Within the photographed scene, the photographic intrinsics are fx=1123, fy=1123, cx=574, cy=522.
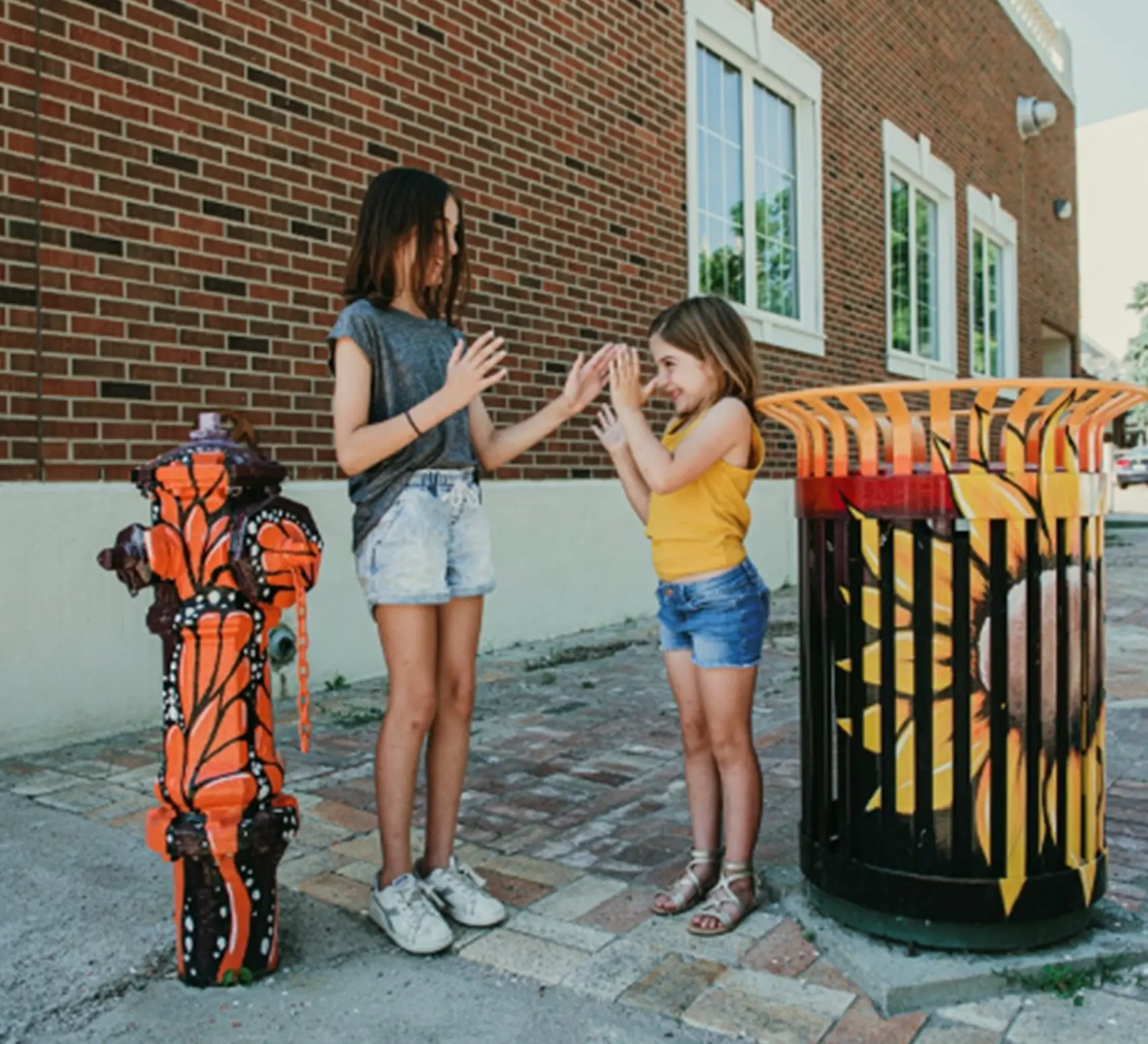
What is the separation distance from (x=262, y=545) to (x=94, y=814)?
1.60 metres

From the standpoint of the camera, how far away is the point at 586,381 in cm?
259

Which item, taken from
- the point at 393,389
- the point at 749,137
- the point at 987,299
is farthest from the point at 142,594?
the point at 987,299

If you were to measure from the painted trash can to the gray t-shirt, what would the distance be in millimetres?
843

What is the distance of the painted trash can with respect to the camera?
222 centimetres

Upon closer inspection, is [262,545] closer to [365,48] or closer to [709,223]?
[365,48]

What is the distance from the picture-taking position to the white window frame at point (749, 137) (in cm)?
788

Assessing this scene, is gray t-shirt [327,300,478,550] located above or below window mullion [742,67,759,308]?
below

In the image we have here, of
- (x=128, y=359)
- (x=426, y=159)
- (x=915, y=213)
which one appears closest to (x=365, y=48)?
(x=426, y=159)

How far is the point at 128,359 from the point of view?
14.0 feet

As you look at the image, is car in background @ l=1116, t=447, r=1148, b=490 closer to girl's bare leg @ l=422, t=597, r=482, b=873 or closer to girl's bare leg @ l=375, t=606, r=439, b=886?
girl's bare leg @ l=422, t=597, r=482, b=873

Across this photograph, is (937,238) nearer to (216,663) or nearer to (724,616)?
(724,616)

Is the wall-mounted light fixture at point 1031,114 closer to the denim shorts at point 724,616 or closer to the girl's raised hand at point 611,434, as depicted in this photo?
the girl's raised hand at point 611,434

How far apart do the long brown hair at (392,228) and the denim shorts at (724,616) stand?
95cm

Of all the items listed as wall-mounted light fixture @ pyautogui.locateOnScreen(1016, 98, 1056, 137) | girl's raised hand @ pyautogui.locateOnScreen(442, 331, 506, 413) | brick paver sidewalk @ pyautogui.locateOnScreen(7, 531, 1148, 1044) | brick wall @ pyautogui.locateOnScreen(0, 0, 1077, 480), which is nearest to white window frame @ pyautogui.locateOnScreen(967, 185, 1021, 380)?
wall-mounted light fixture @ pyautogui.locateOnScreen(1016, 98, 1056, 137)
